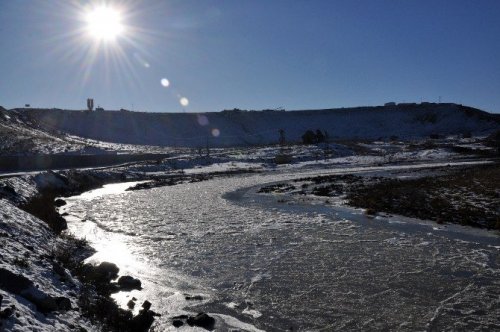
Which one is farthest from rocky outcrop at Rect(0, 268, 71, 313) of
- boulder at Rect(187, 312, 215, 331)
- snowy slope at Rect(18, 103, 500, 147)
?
snowy slope at Rect(18, 103, 500, 147)

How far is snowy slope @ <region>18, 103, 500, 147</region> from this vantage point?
10856 centimetres

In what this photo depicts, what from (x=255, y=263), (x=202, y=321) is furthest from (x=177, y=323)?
(x=255, y=263)

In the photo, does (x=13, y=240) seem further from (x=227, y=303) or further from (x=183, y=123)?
(x=183, y=123)

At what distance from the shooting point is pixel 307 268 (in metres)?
11.4

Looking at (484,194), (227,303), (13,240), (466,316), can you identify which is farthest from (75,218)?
(484,194)

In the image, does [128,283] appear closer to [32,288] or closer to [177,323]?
[177,323]

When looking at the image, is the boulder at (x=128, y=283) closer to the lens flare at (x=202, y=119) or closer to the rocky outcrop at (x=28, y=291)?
the rocky outcrop at (x=28, y=291)

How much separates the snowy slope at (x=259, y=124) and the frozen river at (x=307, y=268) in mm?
89835

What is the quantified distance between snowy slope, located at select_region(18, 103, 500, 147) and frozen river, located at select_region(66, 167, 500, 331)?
89835 millimetres

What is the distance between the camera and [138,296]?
9594 millimetres

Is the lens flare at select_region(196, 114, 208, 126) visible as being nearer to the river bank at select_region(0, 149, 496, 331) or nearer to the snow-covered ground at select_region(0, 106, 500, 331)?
the snow-covered ground at select_region(0, 106, 500, 331)

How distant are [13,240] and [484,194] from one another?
2282 centimetres

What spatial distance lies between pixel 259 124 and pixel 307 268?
4830 inches

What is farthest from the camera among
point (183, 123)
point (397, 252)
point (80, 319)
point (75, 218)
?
point (183, 123)
